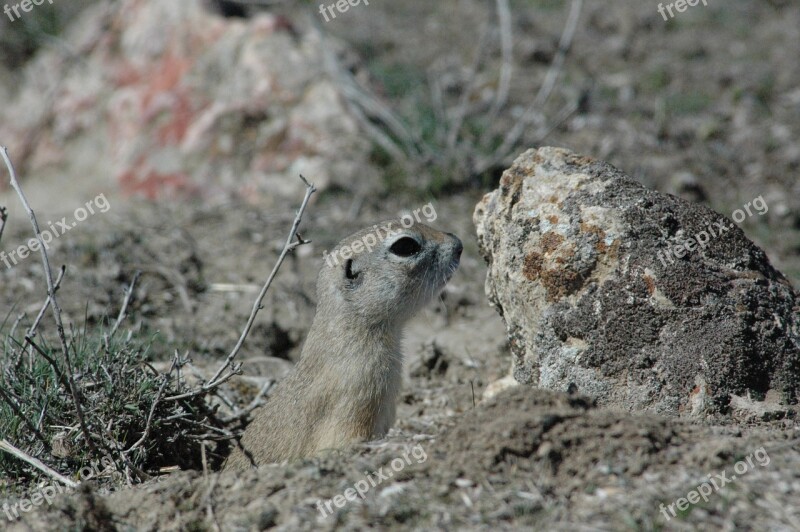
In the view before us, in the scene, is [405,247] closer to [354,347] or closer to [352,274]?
[352,274]

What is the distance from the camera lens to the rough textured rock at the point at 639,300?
410cm

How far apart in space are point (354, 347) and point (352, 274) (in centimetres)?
49

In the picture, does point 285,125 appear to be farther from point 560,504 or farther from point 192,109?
point 560,504

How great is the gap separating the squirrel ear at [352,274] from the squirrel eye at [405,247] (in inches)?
9.8

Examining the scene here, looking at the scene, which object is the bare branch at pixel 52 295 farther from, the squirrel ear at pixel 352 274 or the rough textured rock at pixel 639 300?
the rough textured rock at pixel 639 300

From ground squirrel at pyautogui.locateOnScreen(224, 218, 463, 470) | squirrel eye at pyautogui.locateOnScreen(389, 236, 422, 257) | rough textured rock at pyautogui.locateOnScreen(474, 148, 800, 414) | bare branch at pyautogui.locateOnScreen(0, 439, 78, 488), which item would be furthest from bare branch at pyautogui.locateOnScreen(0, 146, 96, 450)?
rough textured rock at pyautogui.locateOnScreen(474, 148, 800, 414)

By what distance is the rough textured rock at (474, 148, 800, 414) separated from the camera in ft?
13.5

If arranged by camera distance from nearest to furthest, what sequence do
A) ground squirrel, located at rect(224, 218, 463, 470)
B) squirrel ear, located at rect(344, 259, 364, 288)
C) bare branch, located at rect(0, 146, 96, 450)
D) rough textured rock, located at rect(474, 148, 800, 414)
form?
1. bare branch, located at rect(0, 146, 96, 450)
2. rough textured rock, located at rect(474, 148, 800, 414)
3. ground squirrel, located at rect(224, 218, 463, 470)
4. squirrel ear, located at rect(344, 259, 364, 288)

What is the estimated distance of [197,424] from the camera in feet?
16.3

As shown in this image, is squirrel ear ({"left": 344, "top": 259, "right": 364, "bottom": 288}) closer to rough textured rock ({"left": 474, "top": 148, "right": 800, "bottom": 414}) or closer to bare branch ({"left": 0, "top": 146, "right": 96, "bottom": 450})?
rough textured rock ({"left": 474, "top": 148, "right": 800, "bottom": 414})

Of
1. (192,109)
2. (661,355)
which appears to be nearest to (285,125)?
(192,109)

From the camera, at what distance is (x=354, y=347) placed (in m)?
5.18

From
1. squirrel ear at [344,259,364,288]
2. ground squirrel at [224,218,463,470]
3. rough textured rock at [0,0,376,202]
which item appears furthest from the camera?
rough textured rock at [0,0,376,202]

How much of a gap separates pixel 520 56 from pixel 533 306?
8.05 m
